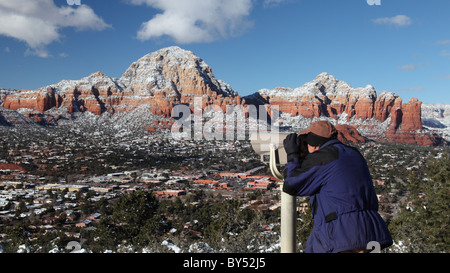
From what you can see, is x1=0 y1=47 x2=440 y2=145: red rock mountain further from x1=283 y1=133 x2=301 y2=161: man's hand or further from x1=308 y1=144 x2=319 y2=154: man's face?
x1=283 y1=133 x2=301 y2=161: man's hand

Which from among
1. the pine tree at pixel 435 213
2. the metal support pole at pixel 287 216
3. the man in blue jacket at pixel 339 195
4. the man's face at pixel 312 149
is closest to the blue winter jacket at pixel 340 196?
the man in blue jacket at pixel 339 195

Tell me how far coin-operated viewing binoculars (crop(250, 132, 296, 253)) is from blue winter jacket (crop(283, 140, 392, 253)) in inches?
13.9

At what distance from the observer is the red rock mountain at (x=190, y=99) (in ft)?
208

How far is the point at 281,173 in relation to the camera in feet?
6.56

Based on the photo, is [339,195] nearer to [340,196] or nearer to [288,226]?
[340,196]

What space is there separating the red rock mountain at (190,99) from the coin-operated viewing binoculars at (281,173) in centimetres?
5174

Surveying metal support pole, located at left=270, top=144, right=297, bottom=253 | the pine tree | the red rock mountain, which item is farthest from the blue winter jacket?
the red rock mountain

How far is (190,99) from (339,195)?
Result: 253 feet

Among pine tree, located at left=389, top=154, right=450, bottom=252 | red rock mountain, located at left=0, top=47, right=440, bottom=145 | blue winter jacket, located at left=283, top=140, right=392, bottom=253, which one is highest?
red rock mountain, located at left=0, top=47, right=440, bottom=145

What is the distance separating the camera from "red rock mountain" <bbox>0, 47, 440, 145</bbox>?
63.5 meters
